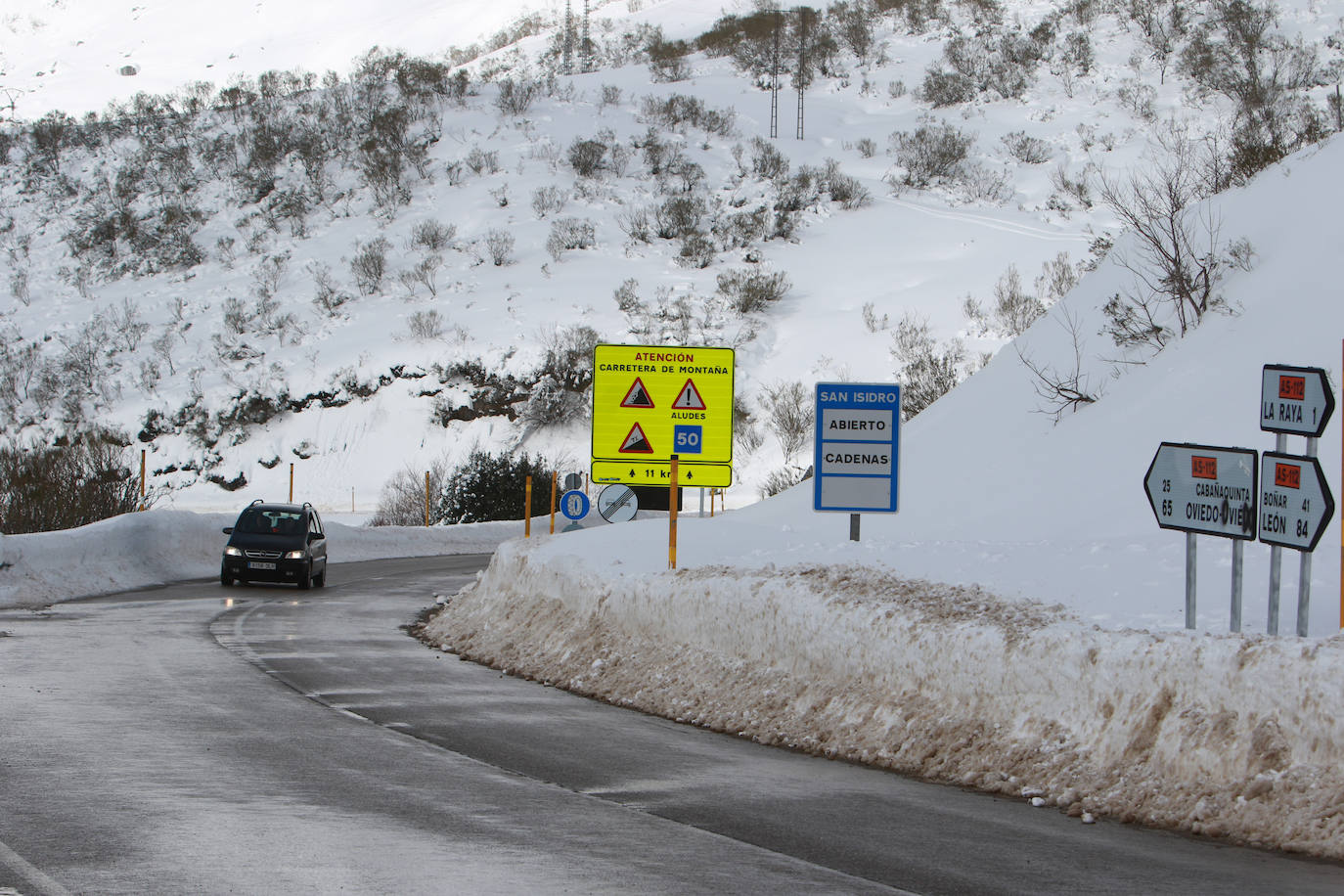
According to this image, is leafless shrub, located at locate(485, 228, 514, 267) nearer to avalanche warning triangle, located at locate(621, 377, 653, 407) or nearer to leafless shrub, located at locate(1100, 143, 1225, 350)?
leafless shrub, located at locate(1100, 143, 1225, 350)

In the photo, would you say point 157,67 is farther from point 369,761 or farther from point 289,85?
point 369,761

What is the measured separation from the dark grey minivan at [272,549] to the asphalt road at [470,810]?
1382cm

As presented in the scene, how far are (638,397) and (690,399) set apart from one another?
2.25ft

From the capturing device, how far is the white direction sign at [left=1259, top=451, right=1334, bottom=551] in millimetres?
8852

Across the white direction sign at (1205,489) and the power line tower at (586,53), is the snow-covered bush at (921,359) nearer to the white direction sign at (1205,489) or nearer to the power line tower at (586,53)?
the white direction sign at (1205,489)

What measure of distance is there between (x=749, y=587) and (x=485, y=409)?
185ft

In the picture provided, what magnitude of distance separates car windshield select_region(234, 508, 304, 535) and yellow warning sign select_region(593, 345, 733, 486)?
456 inches

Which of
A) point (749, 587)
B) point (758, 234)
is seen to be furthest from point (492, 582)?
point (758, 234)

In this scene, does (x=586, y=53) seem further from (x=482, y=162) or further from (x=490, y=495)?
(x=490, y=495)

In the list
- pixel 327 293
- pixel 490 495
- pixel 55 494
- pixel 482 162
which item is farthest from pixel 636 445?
pixel 482 162

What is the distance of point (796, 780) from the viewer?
9375mm

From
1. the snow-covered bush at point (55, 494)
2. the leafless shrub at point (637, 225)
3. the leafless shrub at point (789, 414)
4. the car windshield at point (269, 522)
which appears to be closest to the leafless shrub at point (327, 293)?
the leafless shrub at point (637, 225)

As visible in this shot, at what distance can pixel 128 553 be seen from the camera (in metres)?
29.6

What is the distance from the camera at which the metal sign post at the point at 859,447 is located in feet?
46.3
